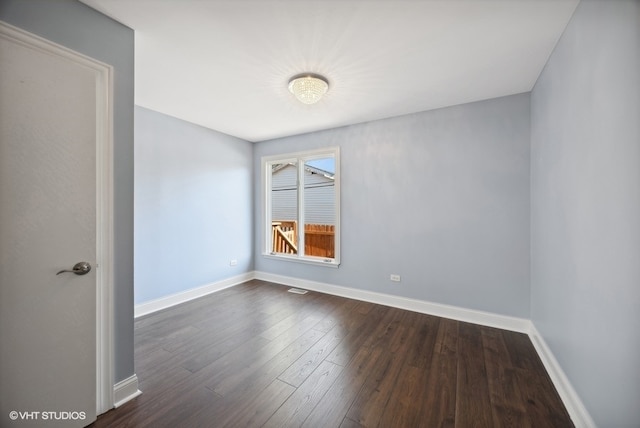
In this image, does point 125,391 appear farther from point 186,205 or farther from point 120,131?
point 186,205

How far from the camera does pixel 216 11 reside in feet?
4.99

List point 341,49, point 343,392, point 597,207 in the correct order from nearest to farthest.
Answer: point 597,207
point 343,392
point 341,49

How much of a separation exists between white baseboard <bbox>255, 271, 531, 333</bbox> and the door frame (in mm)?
2668

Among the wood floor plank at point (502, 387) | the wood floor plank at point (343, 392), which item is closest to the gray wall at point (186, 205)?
the wood floor plank at point (343, 392)

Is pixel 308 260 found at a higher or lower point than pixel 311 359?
higher

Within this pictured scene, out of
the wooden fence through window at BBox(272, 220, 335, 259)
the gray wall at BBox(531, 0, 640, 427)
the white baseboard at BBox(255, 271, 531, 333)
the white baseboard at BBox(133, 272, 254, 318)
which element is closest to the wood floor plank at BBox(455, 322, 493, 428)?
the white baseboard at BBox(255, 271, 531, 333)

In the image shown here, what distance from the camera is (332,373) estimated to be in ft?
6.19

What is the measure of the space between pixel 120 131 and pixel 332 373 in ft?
7.64

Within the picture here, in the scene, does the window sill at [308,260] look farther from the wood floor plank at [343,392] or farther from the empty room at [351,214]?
the wood floor plank at [343,392]

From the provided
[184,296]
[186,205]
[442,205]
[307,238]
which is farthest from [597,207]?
[184,296]

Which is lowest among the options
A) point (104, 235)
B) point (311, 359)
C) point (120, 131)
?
point (311, 359)

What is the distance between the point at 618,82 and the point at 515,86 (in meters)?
1.60

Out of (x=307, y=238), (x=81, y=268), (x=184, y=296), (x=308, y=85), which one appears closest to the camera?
(x=81, y=268)

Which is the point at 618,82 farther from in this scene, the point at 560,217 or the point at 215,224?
the point at 215,224
